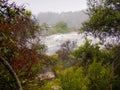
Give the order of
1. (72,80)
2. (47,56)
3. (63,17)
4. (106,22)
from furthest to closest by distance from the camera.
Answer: (63,17), (106,22), (72,80), (47,56)

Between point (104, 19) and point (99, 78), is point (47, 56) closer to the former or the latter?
point (99, 78)

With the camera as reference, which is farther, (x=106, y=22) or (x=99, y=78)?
(x=106, y=22)

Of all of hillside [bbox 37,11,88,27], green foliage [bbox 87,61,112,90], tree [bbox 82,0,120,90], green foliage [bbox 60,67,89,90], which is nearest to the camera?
green foliage [bbox 60,67,89,90]

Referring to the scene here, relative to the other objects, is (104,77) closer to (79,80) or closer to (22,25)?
(79,80)

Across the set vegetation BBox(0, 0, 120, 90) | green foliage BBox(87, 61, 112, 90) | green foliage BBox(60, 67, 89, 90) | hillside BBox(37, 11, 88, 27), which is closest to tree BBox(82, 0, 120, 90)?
vegetation BBox(0, 0, 120, 90)

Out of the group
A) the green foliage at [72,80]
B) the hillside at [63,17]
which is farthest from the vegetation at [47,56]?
the hillside at [63,17]

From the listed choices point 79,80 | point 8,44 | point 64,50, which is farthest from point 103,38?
point 64,50

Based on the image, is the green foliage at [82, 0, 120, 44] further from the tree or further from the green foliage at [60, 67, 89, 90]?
the green foliage at [60, 67, 89, 90]

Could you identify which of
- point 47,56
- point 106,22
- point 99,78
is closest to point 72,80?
point 99,78

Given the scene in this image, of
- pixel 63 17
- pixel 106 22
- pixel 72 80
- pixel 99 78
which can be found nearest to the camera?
pixel 72 80

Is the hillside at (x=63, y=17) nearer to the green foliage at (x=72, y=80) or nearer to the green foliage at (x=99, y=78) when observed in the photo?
the green foliage at (x=99, y=78)

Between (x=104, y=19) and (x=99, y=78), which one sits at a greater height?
(x=104, y=19)

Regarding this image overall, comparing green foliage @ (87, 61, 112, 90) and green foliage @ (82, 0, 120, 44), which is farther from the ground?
green foliage @ (82, 0, 120, 44)

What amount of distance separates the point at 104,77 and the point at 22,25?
727cm
